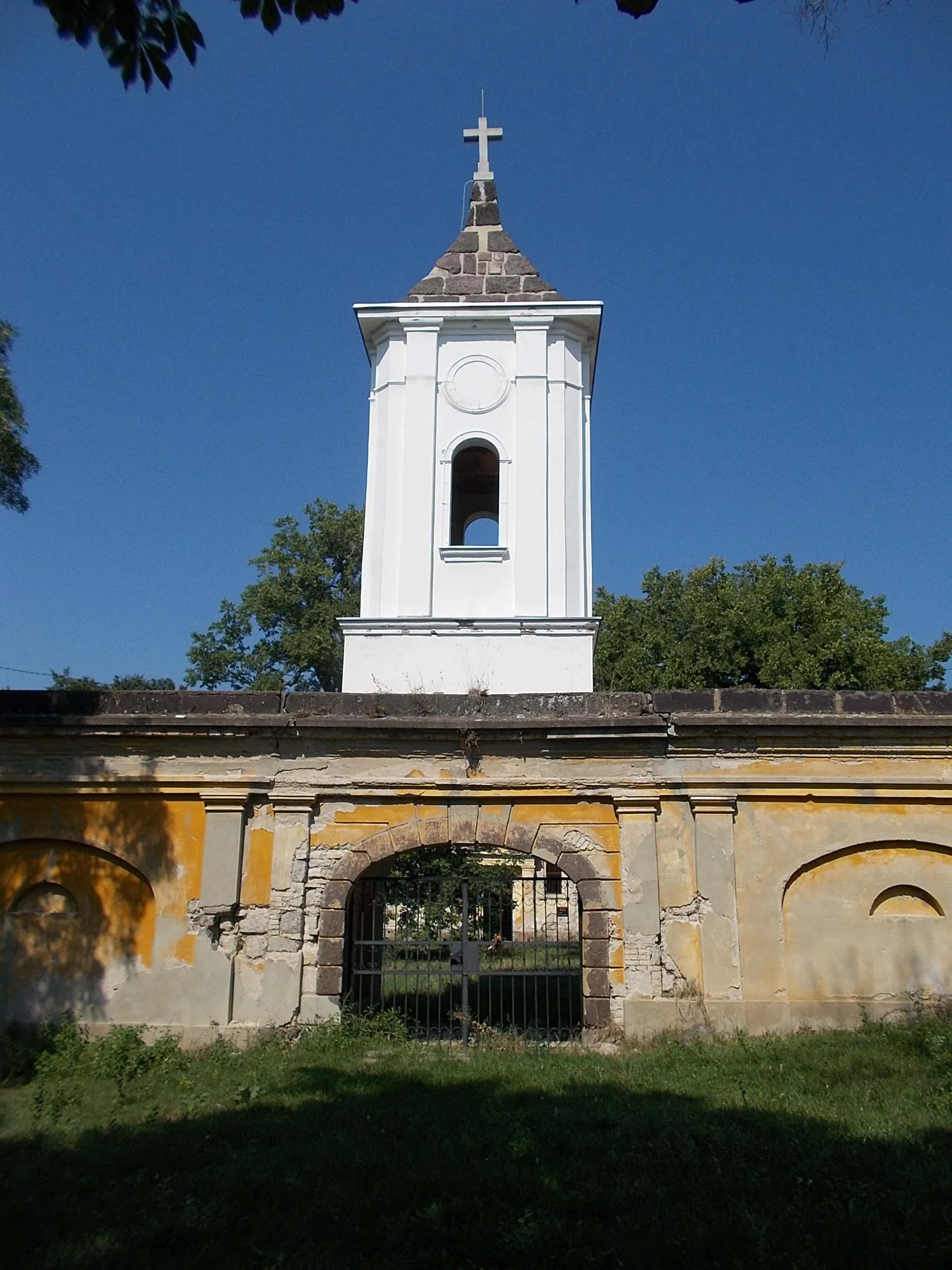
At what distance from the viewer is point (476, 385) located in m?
12.4

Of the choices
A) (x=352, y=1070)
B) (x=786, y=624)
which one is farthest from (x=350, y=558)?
(x=352, y=1070)

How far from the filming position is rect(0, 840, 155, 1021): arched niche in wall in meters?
8.69

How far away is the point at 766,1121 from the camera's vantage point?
5973 mm

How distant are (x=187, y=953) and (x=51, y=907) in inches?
54.8

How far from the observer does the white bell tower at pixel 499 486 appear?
11289mm

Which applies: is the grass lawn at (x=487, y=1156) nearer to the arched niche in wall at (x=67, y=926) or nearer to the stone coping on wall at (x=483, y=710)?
the arched niche in wall at (x=67, y=926)

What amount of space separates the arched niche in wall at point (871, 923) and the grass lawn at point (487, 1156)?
0.47 meters

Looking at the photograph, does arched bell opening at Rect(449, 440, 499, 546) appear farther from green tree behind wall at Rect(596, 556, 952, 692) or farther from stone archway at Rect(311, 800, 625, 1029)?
green tree behind wall at Rect(596, 556, 952, 692)

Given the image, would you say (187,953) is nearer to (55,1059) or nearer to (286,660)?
(55,1059)

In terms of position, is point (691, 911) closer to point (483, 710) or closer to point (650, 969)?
point (650, 969)

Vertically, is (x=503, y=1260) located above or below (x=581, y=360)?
below

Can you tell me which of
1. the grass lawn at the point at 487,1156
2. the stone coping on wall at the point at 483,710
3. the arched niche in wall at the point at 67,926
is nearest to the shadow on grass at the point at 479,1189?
the grass lawn at the point at 487,1156

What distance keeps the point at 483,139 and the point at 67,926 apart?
38.4 feet

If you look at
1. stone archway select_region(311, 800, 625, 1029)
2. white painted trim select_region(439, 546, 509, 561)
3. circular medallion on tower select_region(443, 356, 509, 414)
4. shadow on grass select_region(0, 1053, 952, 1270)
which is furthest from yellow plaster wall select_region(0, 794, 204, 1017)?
circular medallion on tower select_region(443, 356, 509, 414)
